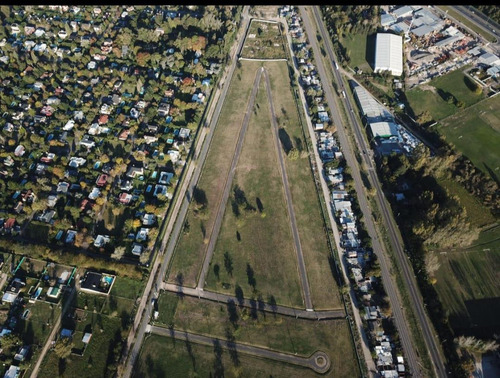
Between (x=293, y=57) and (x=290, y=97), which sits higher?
(x=293, y=57)

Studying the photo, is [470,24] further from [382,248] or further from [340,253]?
[340,253]

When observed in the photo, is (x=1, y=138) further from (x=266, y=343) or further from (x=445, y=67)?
(x=445, y=67)

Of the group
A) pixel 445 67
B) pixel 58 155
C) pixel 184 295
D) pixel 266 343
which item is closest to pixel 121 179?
pixel 58 155

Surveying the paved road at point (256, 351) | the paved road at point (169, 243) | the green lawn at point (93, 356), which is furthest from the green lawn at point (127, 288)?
the paved road at point (256, 351)

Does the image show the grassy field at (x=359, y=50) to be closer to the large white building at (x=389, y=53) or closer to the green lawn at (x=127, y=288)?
the large white building at (x=389, y=53)

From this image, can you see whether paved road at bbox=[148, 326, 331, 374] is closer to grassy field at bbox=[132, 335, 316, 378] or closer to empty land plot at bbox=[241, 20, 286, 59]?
grassy field at bbox=[132, 335, 316, 378]

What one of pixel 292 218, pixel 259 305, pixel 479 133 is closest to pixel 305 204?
pixel 292 218
